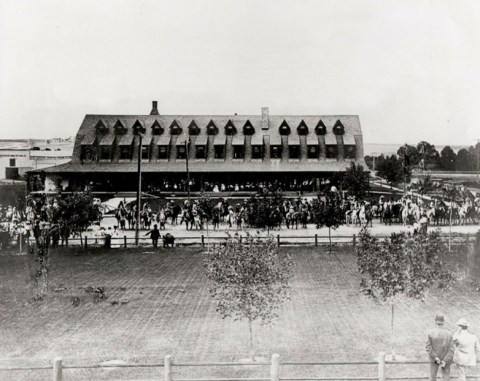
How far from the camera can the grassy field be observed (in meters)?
16.9

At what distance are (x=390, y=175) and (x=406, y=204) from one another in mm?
15314

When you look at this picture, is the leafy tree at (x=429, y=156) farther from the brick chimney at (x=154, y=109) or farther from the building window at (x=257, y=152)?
the brick chimney at (x=154, y=109)

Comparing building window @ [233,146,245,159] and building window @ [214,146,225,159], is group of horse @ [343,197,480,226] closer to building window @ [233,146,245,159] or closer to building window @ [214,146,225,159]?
building window @ [233,146,245,159]

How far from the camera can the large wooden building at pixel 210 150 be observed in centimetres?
5494

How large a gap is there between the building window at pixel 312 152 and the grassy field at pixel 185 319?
98.6ft

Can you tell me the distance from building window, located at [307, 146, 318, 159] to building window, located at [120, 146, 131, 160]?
1720 centimetres

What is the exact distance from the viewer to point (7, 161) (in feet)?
173

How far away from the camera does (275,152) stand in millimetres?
58562

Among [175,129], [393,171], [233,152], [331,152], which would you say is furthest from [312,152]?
[175,129]

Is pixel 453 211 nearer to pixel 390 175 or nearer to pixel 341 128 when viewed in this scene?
pixel 390 175

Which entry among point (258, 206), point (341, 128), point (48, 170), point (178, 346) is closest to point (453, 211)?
point (258, 206)

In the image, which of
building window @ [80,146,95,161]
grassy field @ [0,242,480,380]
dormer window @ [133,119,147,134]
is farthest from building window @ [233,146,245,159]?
grassy field @ [0,242,480,380]

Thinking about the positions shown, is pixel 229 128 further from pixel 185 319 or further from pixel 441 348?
pixel 441 348

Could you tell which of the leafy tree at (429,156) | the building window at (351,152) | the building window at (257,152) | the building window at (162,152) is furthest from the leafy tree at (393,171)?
the building window at (162,152)
